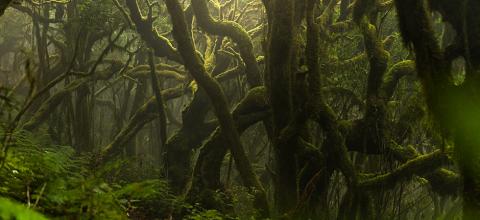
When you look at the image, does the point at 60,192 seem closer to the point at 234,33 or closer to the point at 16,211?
the point at 16,211

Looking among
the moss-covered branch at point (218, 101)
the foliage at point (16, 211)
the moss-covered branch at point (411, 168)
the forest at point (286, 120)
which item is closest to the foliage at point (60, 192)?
the forest at point (286, 120)

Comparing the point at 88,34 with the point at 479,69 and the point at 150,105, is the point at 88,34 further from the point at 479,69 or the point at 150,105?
the point at 479,69

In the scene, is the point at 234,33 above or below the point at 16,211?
above

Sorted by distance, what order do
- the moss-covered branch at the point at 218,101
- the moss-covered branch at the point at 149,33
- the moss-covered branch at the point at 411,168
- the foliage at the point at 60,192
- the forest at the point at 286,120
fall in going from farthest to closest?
1. the moss-covered branch at the point at 149,33
2. the moss-covered branch at the point at 218,101
3. the moss-covered branch at the point at 411,168
4. the forest at the point at 286,120
5. the foliage at the point at 60,192

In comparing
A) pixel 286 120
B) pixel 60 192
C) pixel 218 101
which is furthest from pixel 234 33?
pixel 60 192

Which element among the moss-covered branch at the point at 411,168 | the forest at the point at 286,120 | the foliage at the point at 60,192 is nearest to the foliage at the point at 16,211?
the forest at the point at 286,120

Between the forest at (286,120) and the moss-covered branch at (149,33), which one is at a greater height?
the moss-covered branch at (149,33)

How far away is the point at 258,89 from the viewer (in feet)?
35.6

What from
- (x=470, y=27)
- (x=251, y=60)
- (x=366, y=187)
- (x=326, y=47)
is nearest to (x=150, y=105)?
(x=251, y=60)

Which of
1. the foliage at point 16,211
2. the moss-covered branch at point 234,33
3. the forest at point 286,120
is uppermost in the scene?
the moss-covered branch at point 234,33

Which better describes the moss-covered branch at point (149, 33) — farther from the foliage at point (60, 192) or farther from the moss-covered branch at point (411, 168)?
the foliage at point (60, 192)

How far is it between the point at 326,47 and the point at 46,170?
7.48m

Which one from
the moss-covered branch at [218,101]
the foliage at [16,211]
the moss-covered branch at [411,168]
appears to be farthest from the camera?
the moss-covered branch at [218,101]

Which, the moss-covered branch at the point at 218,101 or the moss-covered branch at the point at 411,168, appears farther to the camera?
the moss-covered branch at the point at 218,101
